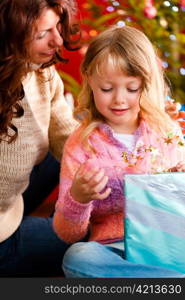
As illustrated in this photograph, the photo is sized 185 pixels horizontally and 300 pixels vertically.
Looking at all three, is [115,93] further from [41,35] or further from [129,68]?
[41,35]

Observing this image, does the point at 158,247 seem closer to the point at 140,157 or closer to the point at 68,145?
the point at 140,157

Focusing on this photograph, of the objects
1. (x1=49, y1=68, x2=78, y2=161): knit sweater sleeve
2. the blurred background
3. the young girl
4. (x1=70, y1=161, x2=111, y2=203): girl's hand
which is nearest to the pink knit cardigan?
the young girl

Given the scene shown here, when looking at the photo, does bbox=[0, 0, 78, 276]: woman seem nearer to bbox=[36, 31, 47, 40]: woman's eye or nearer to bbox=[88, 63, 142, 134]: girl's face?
bbox=[36, 31, 47, 40]: woman's eye

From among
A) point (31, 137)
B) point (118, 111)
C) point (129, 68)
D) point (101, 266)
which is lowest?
point (101, 266)

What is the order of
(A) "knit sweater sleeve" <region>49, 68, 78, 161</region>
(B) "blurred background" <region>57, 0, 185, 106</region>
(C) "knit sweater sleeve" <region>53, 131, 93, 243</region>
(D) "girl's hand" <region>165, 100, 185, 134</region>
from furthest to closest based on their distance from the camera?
(B) "blurred background" <region>57, 0, 185, 106</region> < (A) "knit sweater sleeve" <region>49, 68, 78, 161</region> < (D) "girl's hand" <region>165, 100, 185, 134</region> < (C) "knit sweater sleeve" <region>53, 131, 93, 243</region>

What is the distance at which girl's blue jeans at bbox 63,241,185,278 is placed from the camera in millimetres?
1168

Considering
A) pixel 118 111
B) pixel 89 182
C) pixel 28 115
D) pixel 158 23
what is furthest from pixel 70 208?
pixel 158 23

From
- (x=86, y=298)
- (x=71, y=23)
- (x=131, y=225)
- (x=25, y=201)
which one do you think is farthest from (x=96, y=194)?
(x=25, y=201)

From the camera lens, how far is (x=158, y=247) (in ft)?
3.97

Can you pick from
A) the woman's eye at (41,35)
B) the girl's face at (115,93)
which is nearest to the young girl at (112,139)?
the girl's face at (115,93)

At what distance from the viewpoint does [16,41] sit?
138cm

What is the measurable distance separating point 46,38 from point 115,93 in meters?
0.24

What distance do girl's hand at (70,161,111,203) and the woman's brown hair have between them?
33 centimetres

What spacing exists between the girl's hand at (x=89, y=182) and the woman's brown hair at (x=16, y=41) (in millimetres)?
327
